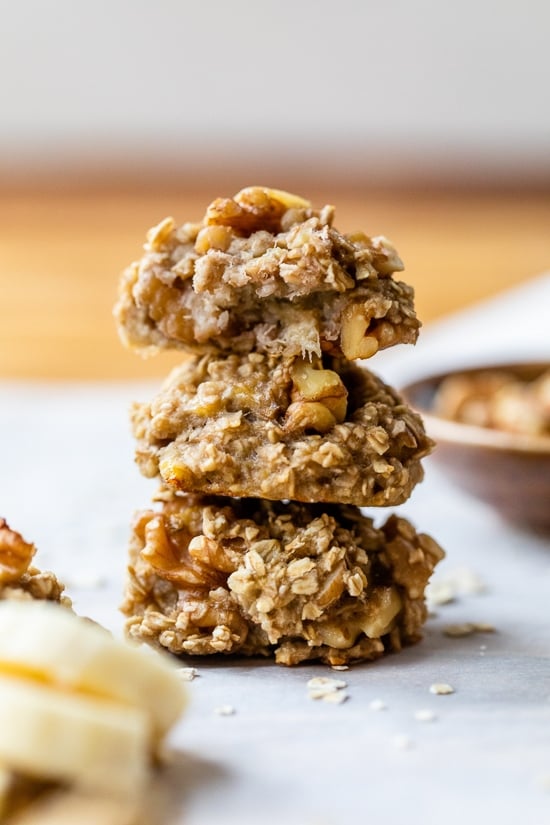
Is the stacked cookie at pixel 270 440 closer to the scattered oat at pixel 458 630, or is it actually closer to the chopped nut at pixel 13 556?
the scattered oat at pixel 458 630

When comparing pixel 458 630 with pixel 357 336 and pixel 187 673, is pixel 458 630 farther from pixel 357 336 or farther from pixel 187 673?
pixel 357 336

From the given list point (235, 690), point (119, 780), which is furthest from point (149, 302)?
point (119, 780)

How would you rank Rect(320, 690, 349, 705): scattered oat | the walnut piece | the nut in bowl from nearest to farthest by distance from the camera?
Rect(320, 690, 349, 705): scattered oat < the nut in bowl < the walnut piece

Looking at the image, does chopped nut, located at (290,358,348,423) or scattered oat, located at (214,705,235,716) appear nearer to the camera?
scattered oat, located at (214,705,235,716)

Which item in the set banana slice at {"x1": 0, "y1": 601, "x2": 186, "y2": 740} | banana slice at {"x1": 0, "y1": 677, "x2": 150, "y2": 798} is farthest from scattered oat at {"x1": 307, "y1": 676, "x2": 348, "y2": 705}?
banana slice at {"x1": 0, "y1": 677, "x2": 150, "y2": 798}

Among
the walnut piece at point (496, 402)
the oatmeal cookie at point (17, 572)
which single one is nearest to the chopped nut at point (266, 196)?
the oatmeal cookie at point (17, 572)

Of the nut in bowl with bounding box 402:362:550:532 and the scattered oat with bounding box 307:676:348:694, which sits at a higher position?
the nut in bowl with bounding box 402:362:550:532

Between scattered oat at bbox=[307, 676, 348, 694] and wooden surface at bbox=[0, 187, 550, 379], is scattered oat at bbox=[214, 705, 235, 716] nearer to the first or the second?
scattered oat at bbox=[307, 676, 348, 694]
